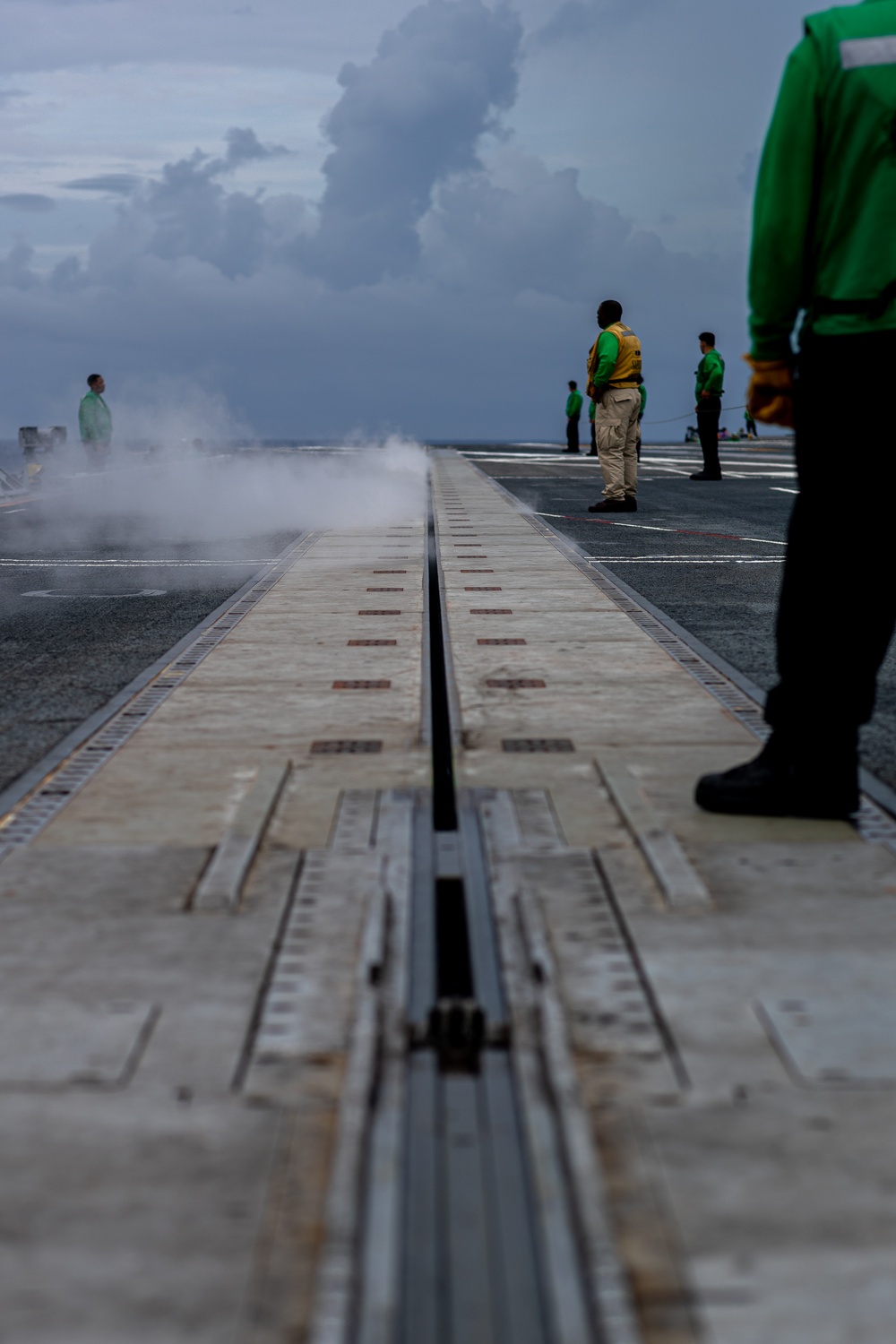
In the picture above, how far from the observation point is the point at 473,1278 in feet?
5.44

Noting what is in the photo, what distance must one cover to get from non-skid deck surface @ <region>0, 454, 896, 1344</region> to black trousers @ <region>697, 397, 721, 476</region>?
56.8 ft

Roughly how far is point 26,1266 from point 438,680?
411cm

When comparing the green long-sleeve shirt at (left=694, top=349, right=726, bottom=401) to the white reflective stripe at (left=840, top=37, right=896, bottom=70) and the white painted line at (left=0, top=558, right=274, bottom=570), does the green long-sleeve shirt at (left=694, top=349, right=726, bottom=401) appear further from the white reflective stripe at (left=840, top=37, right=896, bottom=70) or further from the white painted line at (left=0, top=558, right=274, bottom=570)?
the white reflective stripe at (left=840, top=37, right=896, bottom=70)

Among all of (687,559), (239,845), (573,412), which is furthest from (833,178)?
(573,412)

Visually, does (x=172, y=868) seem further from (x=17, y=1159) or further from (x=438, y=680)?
(x=438, y=680)

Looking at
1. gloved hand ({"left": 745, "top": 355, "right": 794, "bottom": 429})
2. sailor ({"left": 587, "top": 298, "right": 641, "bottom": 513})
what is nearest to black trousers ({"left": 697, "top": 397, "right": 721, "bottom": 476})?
sailor ({"left": 587, "top": 298, "right": 641, "bottom": 513})

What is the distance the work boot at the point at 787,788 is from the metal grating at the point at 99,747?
Answer: 1760 millimetres

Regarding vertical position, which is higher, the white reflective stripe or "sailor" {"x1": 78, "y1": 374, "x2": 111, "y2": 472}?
the white reflective stripe

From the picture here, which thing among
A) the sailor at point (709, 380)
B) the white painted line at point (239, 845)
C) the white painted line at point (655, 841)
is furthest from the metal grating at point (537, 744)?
the sailor at point (709, 380)

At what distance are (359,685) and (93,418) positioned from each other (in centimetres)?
1866

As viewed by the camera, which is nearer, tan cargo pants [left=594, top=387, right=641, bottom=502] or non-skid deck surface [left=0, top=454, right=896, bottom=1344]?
non-skid deck surface [left=0, top=454, right=896, bottom=1344]

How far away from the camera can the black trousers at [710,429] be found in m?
21.1

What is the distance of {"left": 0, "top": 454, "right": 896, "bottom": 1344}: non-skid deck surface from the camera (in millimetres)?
1629

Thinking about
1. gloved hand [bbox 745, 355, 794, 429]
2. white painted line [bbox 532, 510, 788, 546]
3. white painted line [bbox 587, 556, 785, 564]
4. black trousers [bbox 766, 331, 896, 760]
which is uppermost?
gloved hand [bbox 745, 355, 794, 429]
